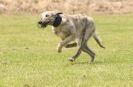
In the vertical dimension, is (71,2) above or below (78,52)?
below

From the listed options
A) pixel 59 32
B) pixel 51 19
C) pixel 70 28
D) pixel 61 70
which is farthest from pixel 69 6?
pixel 61 70

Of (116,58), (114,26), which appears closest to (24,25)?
(114,26)

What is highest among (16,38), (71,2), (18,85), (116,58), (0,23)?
(18,85)

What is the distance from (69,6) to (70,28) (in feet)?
116

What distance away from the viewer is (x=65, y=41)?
15.8m

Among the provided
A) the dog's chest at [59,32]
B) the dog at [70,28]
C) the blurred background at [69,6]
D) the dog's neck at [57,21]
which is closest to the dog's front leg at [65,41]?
the dog at [70,28]

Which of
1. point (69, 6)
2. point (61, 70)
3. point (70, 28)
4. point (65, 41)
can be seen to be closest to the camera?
point (61, 70)

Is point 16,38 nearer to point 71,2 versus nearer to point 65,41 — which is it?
point 65,41

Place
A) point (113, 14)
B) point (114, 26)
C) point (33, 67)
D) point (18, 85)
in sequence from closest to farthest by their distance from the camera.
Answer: point (18, 85) → point (33, 67) → point (114, 26) → point (113, 14)

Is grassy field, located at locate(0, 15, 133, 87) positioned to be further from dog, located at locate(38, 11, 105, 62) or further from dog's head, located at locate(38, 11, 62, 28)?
dog's head, located at locate(38, 11, 62, 28)

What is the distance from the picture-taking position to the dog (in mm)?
15617

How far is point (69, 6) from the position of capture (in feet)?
169

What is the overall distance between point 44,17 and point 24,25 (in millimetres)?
21910

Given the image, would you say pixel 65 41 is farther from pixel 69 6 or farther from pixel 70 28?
pixel 69 6
